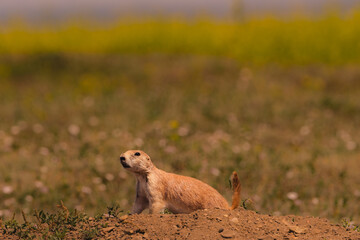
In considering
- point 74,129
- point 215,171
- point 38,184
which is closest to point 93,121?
A: point 74,129

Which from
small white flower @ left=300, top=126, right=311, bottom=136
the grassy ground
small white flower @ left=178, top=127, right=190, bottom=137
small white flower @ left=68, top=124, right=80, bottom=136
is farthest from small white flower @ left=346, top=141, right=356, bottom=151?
small white flower @ left=68, top=124, right=80, bottom=136

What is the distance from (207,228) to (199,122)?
17.5 ft

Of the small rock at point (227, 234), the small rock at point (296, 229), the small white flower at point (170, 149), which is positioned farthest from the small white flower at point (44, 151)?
the small rock at point (296, 229)

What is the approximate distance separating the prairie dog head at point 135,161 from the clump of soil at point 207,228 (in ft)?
1.06

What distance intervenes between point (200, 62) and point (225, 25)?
7.42 m

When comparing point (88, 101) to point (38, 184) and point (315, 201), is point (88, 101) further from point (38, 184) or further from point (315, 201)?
point (315, 201)

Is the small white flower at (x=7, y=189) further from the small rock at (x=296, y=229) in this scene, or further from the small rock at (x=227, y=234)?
the small rock at (x=296, y=229)

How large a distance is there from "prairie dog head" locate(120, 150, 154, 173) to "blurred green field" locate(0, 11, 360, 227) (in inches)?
27.7

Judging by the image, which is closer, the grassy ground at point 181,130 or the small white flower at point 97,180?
the grassy ground at point 181,130

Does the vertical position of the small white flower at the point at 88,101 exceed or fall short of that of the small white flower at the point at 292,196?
it exceeds it

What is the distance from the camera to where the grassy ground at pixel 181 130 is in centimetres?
554

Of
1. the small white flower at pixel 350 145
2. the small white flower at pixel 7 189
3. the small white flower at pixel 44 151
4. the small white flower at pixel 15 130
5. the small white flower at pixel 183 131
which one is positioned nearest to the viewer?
the small white flower at pixel 7 189

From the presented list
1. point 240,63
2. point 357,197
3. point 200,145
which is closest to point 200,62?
point 240,63

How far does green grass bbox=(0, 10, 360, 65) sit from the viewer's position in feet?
52.9
